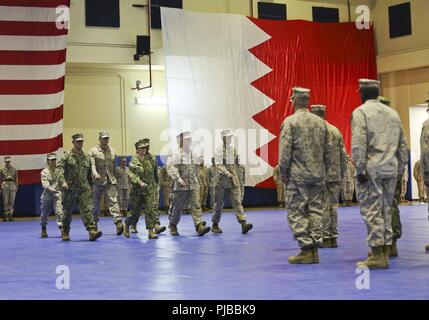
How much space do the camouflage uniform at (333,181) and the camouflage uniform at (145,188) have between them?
13.6 ft

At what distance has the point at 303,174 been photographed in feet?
31.4

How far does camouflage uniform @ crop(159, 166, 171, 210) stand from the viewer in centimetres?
2491

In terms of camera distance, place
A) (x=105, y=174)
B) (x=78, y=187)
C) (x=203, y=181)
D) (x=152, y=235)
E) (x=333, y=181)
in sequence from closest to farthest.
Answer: (x=333, y=181) < (x=78, y=187) < (x=152, y=235) < (x=105, y=174) < (x=203, y=181)

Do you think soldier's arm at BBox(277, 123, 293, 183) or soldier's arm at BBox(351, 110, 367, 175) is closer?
soldier's arm at BBox(351, 110, 367, 175)

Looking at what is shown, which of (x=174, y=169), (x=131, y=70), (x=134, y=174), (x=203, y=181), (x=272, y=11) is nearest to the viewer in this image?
(x=134, y=174)

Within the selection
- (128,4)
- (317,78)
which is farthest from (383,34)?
(128,4)

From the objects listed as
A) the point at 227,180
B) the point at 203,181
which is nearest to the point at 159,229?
the point at 227,180

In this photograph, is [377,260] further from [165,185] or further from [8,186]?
[8,186]

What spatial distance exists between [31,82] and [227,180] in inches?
426

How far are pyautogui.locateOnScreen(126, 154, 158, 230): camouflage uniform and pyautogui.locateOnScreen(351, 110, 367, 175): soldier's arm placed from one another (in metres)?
6.52

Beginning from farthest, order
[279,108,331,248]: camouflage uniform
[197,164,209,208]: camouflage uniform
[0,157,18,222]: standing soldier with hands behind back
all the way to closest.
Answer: [197,164,209,208]: camouflage uniform < [0,157,18,222]: standing soldier with hands behind back < [279,108,331,248]: camouflage uniform

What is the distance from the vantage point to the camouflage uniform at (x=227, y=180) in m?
15.3

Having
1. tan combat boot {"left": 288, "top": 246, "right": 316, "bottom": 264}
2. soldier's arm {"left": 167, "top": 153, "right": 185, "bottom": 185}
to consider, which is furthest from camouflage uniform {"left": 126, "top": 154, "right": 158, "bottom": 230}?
tan combat boot {"left": 288, "top": 246, "right": 316, "bottom": 264}

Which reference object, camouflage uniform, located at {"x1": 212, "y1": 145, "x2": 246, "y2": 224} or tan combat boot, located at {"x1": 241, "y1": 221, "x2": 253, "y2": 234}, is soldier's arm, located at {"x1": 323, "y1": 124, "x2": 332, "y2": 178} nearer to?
Result: camouflage uniform, located at {"x1": 212, "y1": 145, "x2": 246, "y2": 224}
